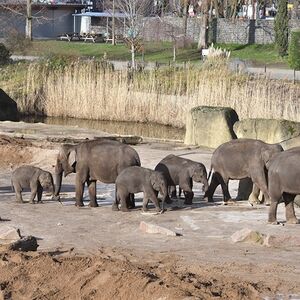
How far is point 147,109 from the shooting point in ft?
122

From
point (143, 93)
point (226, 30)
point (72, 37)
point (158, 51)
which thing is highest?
point (226, 30)

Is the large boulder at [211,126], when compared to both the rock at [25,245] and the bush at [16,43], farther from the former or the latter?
the bush at [16,43]

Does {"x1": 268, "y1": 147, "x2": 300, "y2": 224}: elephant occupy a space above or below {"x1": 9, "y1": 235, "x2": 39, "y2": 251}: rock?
above

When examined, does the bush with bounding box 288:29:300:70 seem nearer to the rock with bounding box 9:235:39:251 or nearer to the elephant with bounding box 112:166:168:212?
the elephant with bounding box 112:166:168:212

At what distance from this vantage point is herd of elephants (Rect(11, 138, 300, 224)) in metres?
17.8

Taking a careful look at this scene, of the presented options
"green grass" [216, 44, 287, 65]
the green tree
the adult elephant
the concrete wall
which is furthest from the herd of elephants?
the concrete wall

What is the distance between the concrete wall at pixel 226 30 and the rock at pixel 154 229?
54493 millimetres

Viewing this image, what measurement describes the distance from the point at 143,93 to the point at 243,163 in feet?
61.7

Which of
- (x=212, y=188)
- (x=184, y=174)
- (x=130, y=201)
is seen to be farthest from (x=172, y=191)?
(x=130, y=201)

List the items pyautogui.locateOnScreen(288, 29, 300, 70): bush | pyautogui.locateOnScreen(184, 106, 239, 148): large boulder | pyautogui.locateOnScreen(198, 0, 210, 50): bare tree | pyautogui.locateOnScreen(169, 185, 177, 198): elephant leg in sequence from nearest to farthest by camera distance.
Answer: pyautogui.locateOnScreen(169, 185, 177, 198): elephant leg, pyautogui.locateOnScreen(184, 106, 239, 148): large boulder, pyautogui.locateOnScreen(288, 29, 300, 70): bush, pyautogui.locateOnScreen(198, 0, 210, 50): bare tree

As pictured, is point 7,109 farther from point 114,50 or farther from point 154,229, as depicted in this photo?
point 114,50

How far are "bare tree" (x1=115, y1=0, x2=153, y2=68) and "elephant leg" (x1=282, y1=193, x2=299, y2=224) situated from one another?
135ft

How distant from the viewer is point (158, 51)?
217 ft

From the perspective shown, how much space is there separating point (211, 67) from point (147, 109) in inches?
140
